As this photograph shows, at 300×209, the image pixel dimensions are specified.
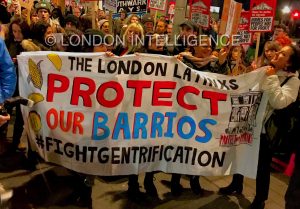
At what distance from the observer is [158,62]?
3.88m

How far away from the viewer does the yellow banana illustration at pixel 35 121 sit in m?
3.83

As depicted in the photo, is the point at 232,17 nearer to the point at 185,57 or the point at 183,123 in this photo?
the point at 185,57

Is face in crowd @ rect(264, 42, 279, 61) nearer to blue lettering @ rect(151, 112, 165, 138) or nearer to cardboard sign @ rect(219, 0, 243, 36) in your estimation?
cardboard sign @ rect(219, 0, 243, 36)

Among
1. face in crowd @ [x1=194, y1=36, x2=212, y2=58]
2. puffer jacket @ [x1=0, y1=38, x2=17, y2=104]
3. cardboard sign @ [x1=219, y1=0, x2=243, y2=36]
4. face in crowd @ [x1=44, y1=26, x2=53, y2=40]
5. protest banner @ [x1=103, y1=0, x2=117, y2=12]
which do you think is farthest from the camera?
protest banner @ [x1=103, y1=0, x2=117, y2=12]

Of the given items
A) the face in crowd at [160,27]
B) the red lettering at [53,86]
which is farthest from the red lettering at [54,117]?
the face in crowd at [160,27]

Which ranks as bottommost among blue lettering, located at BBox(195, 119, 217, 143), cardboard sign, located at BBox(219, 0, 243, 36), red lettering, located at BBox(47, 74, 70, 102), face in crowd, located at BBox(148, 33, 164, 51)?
blue lettering, located at BBox(195, 119, 217, 143)

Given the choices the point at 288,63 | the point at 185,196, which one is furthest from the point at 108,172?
the point at 288,63

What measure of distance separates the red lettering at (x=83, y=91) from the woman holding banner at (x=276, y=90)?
1811mm

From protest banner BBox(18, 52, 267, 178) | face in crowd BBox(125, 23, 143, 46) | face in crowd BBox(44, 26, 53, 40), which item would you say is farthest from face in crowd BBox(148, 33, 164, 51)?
face in crowd BBox(44, 26, 53, 40)

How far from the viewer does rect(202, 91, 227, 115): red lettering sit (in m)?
4.02

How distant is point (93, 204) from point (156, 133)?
1.09 m

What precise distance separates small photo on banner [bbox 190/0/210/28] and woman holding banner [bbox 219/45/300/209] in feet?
8.48

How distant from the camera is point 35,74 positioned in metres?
3.81

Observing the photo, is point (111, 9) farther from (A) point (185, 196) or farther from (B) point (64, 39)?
(A) point (185, 196)
